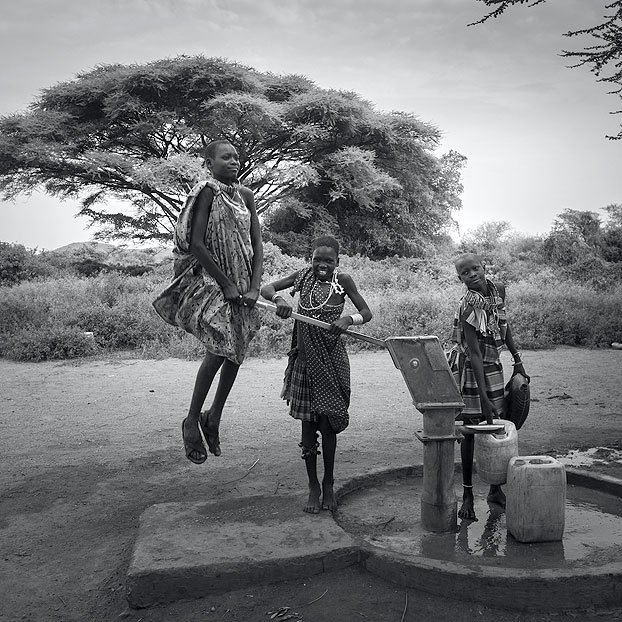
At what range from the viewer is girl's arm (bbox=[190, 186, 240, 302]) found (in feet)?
11.0

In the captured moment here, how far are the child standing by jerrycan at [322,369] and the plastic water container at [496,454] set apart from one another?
76cm

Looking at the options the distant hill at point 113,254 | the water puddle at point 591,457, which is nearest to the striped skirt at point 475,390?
the water puddle at point 591,457

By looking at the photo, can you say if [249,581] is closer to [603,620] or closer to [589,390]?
[603,620]

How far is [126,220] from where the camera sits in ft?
85.8

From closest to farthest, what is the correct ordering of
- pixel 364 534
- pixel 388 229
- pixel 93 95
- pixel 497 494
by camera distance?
pixel 364 534
pixel 497 494
pixel 93 95
pixel 388 229

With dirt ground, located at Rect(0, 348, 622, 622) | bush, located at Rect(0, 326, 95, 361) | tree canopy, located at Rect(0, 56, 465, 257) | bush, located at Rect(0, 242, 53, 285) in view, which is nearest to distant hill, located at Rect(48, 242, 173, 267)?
tree canopy, located at Rect(0, 56, 465, 257)

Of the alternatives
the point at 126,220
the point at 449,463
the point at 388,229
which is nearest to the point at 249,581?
the point at 449,463

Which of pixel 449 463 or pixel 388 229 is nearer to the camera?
pixel 449 463

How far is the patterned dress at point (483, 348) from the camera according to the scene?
373 cm

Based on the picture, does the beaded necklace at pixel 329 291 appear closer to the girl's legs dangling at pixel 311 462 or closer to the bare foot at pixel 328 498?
the girl's legs dangling at pixel 311 462

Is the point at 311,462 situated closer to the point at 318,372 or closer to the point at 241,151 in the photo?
the point at 318,372

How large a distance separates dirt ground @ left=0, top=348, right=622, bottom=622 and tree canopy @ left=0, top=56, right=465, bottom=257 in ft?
49.6

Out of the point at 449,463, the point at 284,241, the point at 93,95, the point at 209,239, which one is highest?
the point at 93,95

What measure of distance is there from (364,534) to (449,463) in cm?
59
